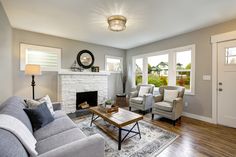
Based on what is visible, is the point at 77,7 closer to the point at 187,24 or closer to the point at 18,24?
the point at 18,24

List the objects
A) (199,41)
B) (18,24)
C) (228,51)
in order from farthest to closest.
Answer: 1. (199,41)
2. (18,24)
3. (228,51)

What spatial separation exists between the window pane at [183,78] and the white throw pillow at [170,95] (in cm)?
65

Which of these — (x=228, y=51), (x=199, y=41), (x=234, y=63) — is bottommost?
(x=234, y=63)

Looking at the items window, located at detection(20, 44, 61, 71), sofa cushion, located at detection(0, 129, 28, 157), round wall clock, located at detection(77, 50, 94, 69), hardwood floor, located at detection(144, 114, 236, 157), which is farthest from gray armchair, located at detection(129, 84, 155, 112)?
sofa cushion, located at detection(0, 129, 28, 157)

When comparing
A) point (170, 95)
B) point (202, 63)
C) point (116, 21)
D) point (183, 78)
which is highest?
point (116, 21)

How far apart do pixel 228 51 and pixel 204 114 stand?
170 centimetres

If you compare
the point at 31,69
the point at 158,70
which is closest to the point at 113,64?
the point at 158,70

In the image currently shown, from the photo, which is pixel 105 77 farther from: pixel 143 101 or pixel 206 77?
pixel 206 77

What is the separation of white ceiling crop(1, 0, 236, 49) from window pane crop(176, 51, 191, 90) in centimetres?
74

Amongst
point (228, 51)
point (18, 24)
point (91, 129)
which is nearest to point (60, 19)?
point (18, 24)

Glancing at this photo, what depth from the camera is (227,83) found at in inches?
116

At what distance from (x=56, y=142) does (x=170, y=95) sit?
3.03 meters

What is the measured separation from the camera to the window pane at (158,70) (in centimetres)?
442

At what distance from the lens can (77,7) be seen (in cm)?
237
